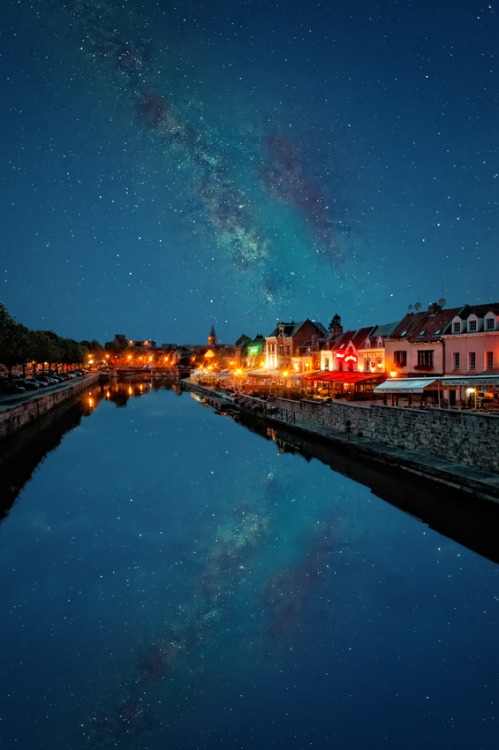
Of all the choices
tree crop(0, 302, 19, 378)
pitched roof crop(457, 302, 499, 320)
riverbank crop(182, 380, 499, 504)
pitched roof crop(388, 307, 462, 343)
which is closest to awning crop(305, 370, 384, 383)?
riverbank crop(182, 380, 499, 504)

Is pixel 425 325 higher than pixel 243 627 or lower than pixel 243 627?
higher

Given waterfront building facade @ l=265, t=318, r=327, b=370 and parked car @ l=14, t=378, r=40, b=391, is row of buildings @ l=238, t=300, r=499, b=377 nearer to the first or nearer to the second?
waterfront building facade @ l=265, t=318, r=327, b=370

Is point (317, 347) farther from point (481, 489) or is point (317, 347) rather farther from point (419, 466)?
point (481, 489)

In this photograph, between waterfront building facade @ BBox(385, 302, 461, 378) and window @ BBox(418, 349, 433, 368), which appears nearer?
waterfront building facade @ BBox(385, 302, 461, 378)

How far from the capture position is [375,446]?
88.4 ft

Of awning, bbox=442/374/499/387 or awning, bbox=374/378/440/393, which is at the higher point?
awning, bbox=442/374/499/387

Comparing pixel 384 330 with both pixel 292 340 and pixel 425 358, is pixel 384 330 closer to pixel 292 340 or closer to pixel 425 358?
pixel 425 358

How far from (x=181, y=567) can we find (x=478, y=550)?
10836 millimetres

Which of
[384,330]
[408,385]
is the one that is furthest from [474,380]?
[384,330]

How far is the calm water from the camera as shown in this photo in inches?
340

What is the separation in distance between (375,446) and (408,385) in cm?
498

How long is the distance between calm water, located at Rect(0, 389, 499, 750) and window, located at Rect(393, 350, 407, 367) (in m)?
20.0

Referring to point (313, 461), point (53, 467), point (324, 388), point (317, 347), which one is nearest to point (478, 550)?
point (313, 461)

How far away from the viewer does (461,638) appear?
1099cm
